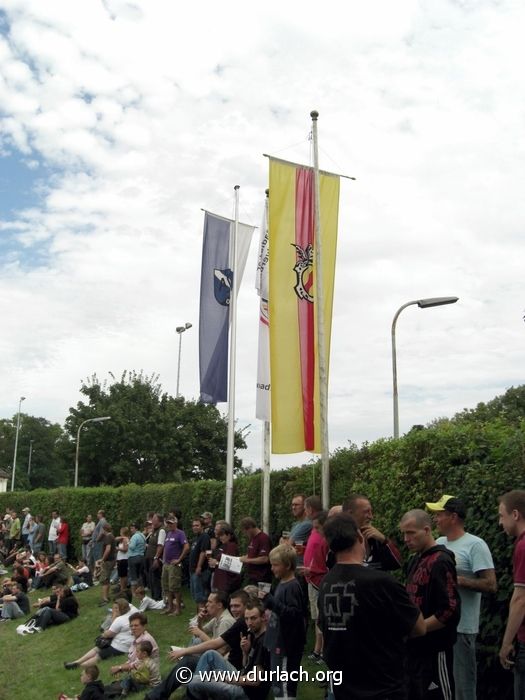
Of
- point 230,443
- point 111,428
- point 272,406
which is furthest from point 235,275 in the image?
point 111,428

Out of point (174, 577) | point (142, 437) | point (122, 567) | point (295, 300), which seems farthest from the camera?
point (142, 437)

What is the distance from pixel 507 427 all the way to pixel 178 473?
1600 inches

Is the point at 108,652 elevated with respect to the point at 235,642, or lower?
lower

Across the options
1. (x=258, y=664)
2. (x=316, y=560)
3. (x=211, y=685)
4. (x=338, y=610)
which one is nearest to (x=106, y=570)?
(x=211, y=685)

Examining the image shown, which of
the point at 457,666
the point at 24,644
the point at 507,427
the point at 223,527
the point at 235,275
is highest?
the point at 235,275

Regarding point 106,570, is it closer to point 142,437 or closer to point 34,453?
point 142,437

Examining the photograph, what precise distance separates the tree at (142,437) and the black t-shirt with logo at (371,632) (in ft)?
137

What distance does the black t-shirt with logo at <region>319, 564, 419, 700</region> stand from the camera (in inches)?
154

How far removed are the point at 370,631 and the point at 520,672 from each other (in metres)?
1.46

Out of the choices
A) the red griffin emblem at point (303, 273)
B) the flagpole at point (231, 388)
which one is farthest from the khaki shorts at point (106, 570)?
the red griffin emblem at point (303, 273)

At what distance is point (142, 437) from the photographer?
45.0m

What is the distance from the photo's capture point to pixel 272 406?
36.8ft

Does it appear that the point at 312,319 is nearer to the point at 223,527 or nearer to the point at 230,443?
the point at 223,527

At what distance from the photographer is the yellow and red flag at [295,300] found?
11211 millimetres
